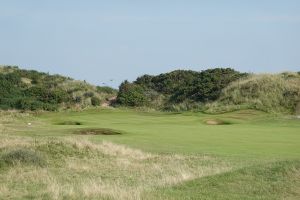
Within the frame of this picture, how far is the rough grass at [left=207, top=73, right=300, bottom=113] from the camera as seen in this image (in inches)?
1740

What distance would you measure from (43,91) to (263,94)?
24633 millimetres

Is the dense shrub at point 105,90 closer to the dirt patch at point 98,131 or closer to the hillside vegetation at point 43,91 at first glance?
the hillside vegetation at point 43,91

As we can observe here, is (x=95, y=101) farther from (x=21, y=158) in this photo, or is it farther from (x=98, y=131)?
(x=21, y=158)

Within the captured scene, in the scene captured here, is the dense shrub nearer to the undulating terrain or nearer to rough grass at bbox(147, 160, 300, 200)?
the undulating terrain

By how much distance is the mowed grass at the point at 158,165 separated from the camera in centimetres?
1109

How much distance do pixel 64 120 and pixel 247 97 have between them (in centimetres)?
1624

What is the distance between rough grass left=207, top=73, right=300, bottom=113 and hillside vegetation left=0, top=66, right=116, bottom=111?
14.0m

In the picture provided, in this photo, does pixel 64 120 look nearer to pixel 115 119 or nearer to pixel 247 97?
pixel 115 119

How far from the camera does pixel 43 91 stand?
2388 inches

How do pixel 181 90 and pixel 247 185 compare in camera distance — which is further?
pixel 181 90

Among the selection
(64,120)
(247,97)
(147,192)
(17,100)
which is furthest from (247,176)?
(17,100)

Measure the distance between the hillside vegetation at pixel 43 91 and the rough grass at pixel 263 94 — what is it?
13964 mm

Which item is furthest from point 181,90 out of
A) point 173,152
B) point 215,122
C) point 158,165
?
point 158,165

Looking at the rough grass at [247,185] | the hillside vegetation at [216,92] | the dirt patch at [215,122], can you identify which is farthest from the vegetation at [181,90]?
the rough grass at [247,185]
